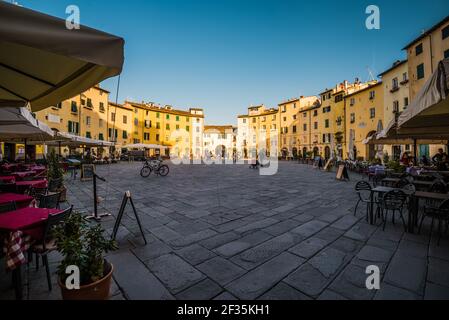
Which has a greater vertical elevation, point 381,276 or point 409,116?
point 409,116

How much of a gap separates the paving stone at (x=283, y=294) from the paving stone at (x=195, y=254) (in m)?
1.04

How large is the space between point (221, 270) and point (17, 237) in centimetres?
219

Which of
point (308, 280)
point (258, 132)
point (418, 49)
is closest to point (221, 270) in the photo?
point (308, 280)

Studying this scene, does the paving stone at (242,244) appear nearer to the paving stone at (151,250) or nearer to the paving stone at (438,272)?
the paving stone at (151,250)

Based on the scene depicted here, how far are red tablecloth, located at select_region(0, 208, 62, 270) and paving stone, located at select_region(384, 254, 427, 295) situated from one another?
3908mm

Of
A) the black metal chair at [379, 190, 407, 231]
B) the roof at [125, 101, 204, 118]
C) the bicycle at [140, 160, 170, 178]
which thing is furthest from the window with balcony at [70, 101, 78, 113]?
the black metal chair at [379, 190, 407, 231]

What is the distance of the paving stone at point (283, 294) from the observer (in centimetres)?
217

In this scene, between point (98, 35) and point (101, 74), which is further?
point (101, 74)

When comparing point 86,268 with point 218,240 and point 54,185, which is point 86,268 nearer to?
point 218,240

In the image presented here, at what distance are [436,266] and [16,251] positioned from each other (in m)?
4.84

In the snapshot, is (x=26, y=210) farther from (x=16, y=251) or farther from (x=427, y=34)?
(x=427, y=34)

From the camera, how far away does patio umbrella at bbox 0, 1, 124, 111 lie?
1.20m
